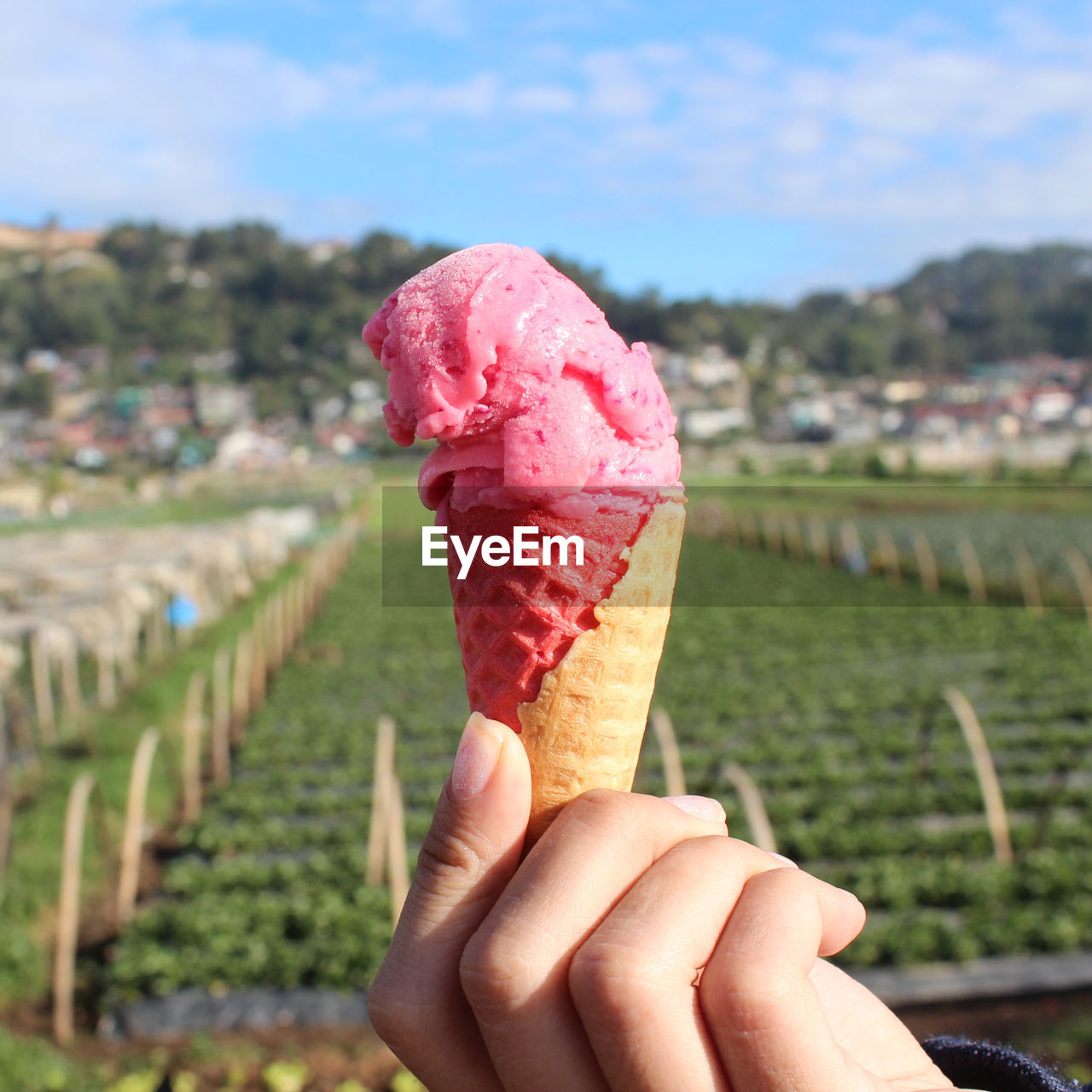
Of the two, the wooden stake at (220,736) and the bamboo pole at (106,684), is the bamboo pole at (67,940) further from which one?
the bamboo pole at (106,684)

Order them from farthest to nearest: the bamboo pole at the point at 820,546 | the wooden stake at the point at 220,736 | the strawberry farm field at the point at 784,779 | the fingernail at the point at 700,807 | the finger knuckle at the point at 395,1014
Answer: the bamboo pole at the point at 820,546 < the wooden stake at the point at 220,736 < the strawberry farm field at the point at 784,779 < the fingernail at the point at 700,807 < the finger knuckle at the point at 395,1014

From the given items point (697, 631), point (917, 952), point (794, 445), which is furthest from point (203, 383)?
point (917, 952)

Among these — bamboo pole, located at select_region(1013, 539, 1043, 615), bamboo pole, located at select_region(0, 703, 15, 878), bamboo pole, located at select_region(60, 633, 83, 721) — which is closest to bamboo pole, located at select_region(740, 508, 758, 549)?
bamboo pole, located at select_region(1013, 539, 1043, 615)

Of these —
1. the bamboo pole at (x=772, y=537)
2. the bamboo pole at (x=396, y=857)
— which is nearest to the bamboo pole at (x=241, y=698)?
the bamboo pole at (x=396, y=857)

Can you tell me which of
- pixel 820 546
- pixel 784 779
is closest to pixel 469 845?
pixel 784 779

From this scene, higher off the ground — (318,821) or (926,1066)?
(926,1066)

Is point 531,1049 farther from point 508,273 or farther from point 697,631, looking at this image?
point 697,631

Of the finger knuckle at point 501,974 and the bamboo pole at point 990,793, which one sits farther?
the bamboo pole at point 990,793
